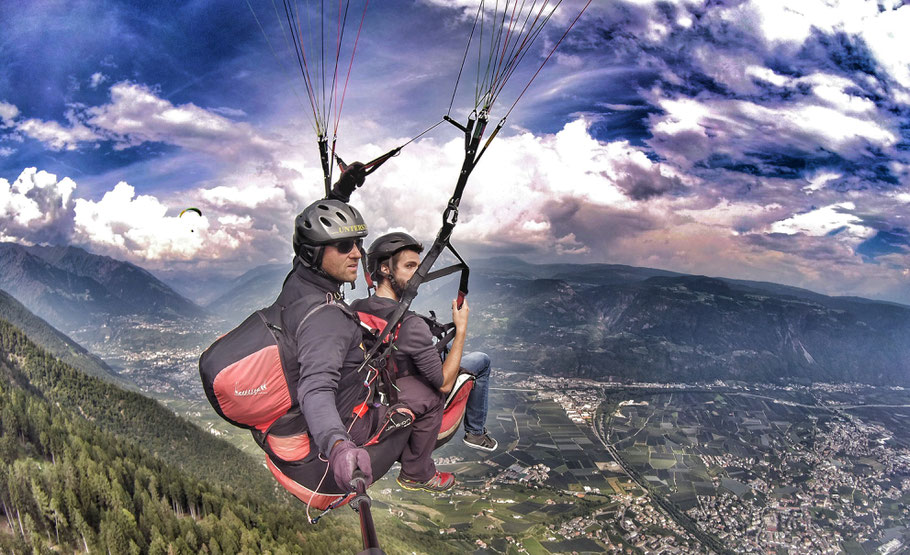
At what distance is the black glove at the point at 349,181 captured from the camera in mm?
4855

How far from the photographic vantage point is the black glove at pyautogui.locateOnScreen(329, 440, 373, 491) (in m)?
2.34

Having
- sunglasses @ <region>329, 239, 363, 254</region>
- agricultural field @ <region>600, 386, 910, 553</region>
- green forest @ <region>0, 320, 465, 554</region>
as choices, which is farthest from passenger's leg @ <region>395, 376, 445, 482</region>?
agricultural field @ <region>600, 386, 910, 553</region>

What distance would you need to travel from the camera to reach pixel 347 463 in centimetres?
237

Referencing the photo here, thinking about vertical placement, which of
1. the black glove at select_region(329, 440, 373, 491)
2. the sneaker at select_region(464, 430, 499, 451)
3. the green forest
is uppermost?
the black glove at select_region(329, 440, 373, 491)

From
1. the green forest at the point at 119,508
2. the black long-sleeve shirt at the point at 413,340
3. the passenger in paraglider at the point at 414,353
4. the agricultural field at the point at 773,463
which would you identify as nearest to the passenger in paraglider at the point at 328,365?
the passenger in paraglider at the point at 414,353

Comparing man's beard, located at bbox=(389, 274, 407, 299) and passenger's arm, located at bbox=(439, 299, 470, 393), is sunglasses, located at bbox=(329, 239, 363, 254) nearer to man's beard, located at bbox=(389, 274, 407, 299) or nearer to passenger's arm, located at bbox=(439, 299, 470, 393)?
man's beard, located at bbox=(389, 274, 407, 299)

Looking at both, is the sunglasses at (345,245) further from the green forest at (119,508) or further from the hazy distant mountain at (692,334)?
the hazy distant mountain at (692,334)

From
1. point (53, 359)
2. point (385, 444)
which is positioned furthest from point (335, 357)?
point (53, 359)

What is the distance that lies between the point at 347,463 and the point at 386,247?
7.29 ft

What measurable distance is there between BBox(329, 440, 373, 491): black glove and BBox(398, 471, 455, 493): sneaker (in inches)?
88.6

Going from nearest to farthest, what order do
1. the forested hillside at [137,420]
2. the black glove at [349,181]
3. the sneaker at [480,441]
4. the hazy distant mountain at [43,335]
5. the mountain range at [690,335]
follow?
the black glove at [349,181] → the sneaker at [480,441] → the forested hillside at [137,420] → the mountain range at [690,335] → the hazy distant mountain at [43,335]

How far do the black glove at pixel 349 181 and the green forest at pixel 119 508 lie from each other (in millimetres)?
39518

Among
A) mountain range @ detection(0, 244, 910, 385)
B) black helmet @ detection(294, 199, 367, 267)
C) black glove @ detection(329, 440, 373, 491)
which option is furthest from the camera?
mountain range @ detection(0, 244, 910, 385)

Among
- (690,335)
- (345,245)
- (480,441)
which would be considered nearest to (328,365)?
(345,245)
